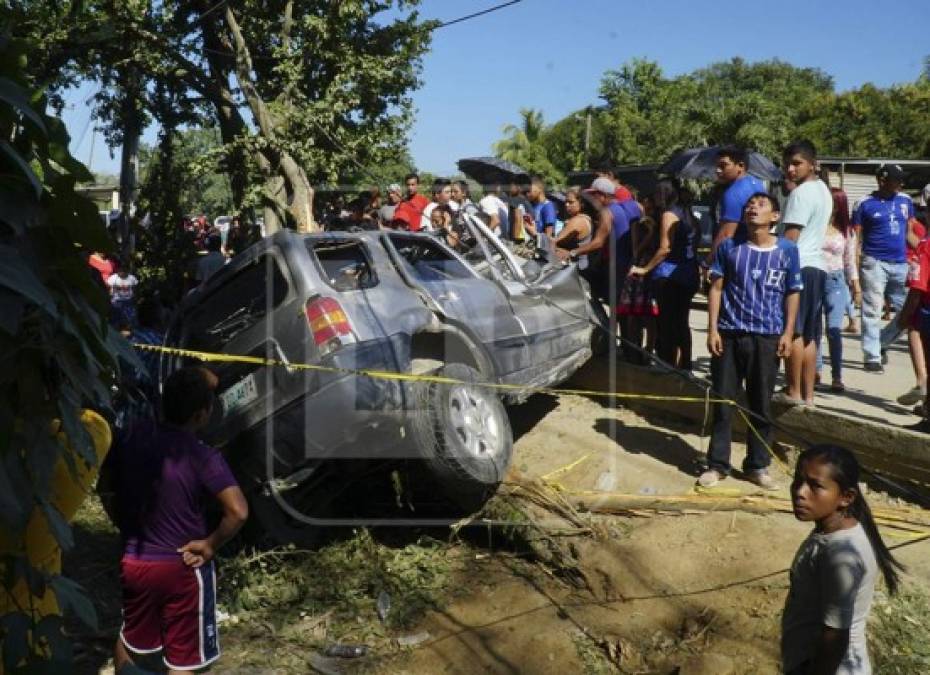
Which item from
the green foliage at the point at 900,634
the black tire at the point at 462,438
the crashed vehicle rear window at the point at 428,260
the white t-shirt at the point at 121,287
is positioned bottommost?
the green foliage at the point at 900,634

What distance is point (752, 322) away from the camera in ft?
19.0

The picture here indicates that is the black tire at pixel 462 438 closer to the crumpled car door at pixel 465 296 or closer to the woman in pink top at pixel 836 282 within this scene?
the crumpled car door at pixel 465 296

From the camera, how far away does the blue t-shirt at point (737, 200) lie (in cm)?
649

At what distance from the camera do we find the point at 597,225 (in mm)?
8711

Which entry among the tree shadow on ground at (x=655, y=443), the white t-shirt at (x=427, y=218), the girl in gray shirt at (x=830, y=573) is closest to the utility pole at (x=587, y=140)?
the white t-shirt at (x=427, y=218)

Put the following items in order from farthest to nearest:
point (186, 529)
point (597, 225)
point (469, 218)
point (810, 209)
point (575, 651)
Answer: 1. point (597, 225)
2. point (469, 218)
3. point (810, 209)
4. point (575, 651)
5. point (186, 529)

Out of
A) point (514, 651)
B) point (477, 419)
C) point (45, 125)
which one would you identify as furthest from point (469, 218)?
point (45, 125)

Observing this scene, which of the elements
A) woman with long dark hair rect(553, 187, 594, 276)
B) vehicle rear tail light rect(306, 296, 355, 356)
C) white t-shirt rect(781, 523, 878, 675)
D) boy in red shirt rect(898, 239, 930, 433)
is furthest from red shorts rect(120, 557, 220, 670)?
woman with long dark hair rect(553, 187, 594, 276)

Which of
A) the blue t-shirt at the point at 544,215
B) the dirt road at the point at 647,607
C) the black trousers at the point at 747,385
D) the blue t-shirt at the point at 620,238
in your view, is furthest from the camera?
the blue t-shirt at the point at 544,215

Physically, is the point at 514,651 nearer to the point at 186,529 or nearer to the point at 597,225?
the point at 186,529

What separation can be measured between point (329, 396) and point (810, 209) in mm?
3741

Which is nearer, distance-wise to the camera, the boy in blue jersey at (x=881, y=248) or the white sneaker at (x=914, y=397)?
the white sneaker at (x=914, y=397)

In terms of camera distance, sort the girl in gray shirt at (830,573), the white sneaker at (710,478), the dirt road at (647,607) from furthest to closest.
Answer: the white sneaker at (710,478) → the dirt road at (647,607) → the girl in gray shirt at (830,573)

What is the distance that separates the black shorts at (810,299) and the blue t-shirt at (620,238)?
77.0 inches
